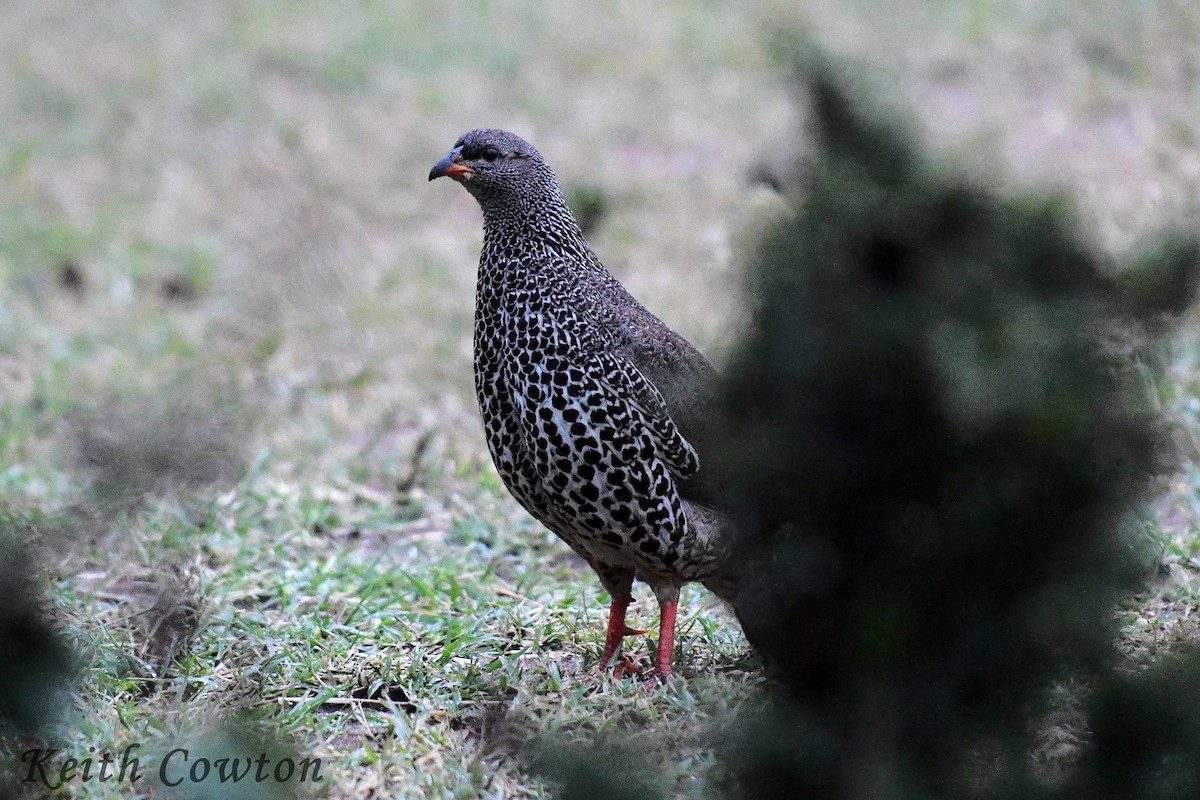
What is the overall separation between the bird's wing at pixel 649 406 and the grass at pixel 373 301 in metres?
0.46

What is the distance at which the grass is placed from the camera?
299 centimetres

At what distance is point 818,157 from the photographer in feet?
4.22

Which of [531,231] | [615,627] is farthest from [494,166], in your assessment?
[615,627]

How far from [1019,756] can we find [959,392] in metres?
0.36

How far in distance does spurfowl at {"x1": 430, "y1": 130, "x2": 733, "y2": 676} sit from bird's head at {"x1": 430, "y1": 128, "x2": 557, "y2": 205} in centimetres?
3

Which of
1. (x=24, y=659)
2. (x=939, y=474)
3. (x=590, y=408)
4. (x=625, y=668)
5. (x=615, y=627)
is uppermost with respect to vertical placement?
(x=590, y=408)

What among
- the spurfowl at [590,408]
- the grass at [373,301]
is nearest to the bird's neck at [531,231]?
the spurfowl at [590,408]

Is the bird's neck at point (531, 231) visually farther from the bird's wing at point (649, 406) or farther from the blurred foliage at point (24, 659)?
the blurred foliage at point (24, 659)

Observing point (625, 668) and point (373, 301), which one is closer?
point (625, 668)

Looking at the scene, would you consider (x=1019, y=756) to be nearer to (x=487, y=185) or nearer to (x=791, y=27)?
(x=791, y=27)

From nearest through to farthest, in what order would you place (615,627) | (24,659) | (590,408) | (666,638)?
(24,659) → (590,408) → (666,638) → (615,627)

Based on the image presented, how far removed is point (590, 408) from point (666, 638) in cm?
73

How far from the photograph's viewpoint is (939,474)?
4.12 feet

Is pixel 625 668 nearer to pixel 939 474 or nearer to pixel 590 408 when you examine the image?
pixel 590 408
